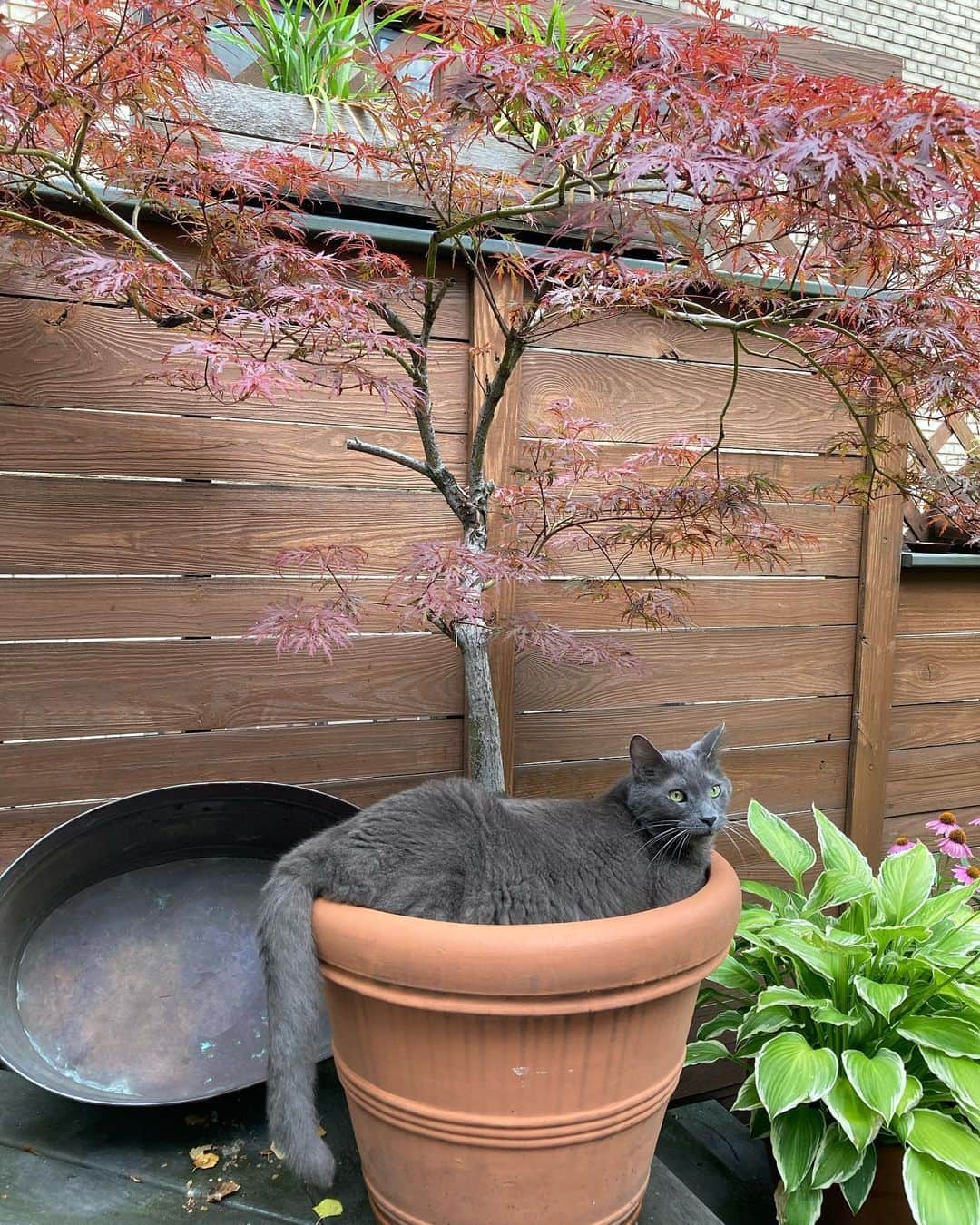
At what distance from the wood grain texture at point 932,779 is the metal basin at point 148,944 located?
1.71 m

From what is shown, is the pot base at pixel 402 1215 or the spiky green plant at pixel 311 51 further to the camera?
the spiky green plant at pixel 311 51

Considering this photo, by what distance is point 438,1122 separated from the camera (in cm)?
109

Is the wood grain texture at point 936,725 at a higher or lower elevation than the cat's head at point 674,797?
lower

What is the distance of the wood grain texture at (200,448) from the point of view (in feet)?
5.32

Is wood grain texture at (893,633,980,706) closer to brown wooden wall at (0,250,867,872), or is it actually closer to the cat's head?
brown wooden wall at (0,250,867,872)

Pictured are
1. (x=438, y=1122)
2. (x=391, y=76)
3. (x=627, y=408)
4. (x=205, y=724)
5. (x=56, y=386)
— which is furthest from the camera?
(x=627, y=408)

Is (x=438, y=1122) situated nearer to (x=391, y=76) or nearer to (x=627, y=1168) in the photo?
(x=627, y=1168)

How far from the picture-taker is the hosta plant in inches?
53.7

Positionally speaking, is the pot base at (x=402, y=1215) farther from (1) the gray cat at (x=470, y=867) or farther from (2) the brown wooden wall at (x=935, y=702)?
(2) the brown wooden wall at (x=935, y=702)

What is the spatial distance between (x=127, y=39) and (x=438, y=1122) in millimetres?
1504

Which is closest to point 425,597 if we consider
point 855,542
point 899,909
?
point 899,909

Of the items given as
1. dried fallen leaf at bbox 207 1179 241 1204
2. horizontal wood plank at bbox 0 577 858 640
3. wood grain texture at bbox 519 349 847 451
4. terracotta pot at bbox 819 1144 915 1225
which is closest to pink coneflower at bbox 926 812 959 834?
terracotta pot at bbox 819 1144 915 1225

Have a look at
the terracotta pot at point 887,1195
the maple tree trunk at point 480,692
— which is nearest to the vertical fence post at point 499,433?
the maple tree trunk at point 480,692

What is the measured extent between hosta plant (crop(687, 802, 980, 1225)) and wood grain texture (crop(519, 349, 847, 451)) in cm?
103
